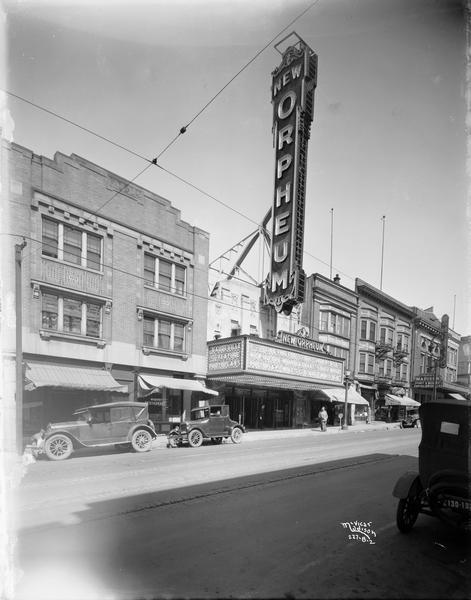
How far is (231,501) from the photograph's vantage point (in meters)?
6.84

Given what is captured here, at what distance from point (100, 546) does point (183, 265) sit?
57.1ft

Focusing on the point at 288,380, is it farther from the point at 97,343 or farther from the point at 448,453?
the point at 448,453

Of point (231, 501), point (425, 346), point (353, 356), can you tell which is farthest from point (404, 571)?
point (425, 346)

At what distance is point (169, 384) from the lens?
19078 mm

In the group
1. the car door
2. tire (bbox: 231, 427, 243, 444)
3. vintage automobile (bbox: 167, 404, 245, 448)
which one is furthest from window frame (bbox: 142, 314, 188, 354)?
tire (bbox: 231, 427, 243, 444)

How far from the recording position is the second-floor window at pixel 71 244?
16.3 m

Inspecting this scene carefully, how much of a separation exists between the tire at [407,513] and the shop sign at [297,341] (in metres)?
17.6

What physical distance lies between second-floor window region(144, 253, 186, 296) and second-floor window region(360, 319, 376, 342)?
21623 mm

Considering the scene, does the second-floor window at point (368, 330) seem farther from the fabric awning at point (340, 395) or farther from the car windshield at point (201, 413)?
the car windshield at point (201, 413)

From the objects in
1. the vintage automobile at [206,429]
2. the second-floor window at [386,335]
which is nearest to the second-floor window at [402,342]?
the second-floor window at [386,335]

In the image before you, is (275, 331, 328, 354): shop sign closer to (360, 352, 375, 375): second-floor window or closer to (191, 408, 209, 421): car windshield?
(191, 408, 209, 421): car windshield

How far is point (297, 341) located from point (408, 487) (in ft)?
64.4

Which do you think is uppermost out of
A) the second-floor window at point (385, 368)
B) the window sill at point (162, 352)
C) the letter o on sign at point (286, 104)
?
the letter o on sign at point (286, 104)

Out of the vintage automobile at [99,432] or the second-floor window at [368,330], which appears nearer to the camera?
the vintage automobile at [99,432]
